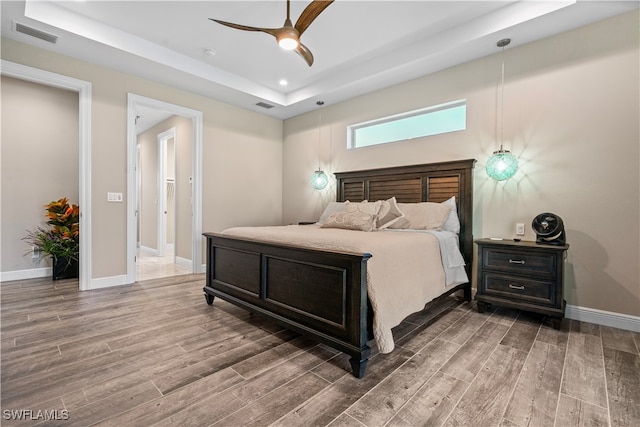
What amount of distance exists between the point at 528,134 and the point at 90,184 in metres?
5.05

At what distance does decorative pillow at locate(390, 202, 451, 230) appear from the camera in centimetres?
320

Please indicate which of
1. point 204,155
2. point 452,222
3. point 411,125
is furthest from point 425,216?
point 204,155

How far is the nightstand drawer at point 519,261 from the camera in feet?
8.29

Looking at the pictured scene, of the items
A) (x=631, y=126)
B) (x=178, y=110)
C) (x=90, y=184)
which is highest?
(x=178, y=110)

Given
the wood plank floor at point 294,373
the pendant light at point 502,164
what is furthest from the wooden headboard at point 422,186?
the wood plank floor at point 294,373

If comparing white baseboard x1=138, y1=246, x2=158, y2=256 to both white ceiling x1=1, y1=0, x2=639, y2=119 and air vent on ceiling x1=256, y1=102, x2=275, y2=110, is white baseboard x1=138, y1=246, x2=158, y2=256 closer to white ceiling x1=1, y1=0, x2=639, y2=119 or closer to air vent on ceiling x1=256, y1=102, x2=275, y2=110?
white ceiling x1=1, y1=0, x2=639, y2=119

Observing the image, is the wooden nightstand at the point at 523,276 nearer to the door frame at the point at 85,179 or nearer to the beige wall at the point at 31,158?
the door frame at the point at 85,179

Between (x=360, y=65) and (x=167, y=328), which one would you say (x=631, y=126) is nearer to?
(x=360, y=65)

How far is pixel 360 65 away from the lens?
12.8ft

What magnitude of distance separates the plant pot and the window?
14.7 feet

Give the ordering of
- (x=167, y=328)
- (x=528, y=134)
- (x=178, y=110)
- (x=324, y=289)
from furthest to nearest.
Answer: (x=178, y=110) < (x=528, y=134) < (x=167, y=328) < (x=324, y=289)

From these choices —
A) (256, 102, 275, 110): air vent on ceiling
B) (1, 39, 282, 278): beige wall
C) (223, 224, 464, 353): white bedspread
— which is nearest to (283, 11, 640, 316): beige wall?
(223, 224, 464, 353): white bedspread

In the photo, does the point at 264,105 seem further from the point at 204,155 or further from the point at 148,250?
the point at 148,250

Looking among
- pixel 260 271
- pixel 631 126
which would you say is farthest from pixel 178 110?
pixel 631 126
